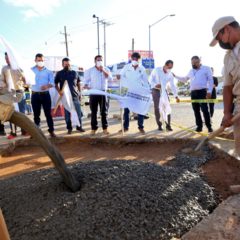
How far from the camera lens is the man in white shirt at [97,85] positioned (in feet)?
25.2

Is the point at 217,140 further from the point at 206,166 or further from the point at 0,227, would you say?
the point at 0,227

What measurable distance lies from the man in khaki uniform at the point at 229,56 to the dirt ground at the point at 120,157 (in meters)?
0.57

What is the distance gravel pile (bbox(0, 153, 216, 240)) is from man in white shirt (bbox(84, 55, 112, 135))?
4.12 m

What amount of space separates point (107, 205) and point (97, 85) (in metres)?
5.38

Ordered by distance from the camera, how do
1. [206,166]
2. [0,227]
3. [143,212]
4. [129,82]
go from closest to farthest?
[0,227] → [143,212] → [206,166] → [129,82]

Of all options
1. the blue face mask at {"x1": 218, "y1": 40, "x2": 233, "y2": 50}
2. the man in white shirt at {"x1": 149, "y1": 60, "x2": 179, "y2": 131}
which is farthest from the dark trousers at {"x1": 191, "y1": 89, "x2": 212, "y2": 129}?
the blue face mask at {"x1": 218, "y1": 40, "x2": 233, "y2": 50}

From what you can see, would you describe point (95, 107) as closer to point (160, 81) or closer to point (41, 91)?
point (41, 91)

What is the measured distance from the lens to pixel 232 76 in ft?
11.9

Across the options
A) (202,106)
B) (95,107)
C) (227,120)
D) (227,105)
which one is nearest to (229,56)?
(227,105)

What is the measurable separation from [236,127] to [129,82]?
413 centimetres

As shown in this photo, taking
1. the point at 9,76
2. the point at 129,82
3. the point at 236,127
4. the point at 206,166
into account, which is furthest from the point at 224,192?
the point at 9,76

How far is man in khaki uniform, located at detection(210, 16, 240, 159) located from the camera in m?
3.38

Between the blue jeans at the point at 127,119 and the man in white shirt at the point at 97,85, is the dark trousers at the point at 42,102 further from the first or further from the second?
the blue jeans at the point at 127,119

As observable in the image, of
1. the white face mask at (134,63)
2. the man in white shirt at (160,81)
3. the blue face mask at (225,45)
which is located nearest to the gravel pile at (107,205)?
the blue face mask at (225,45)
